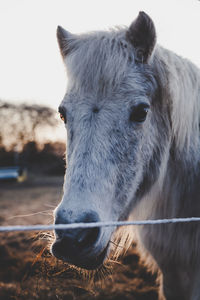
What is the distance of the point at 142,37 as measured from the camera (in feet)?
5.63

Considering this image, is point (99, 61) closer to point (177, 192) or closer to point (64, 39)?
point (64, 39)

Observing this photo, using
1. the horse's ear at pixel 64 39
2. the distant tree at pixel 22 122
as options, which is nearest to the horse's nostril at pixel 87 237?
the horse's ear at pixel 64 39

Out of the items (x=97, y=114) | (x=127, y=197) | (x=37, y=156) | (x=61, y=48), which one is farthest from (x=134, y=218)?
(x=37, y=156)

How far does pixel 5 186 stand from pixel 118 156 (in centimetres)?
1322

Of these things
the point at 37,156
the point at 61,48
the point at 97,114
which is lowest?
the point at 37,156

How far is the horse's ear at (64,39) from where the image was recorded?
198cm

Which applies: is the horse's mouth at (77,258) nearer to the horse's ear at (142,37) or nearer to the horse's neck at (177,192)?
the horse's neck at (177,192)

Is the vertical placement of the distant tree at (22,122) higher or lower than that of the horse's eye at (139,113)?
lower

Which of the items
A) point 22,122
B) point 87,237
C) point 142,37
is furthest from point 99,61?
point 22,122

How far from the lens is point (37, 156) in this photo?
19.1 meters

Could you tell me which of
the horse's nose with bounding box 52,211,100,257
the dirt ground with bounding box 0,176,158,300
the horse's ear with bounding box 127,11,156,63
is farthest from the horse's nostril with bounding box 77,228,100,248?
the horse's ear with bounding box 127,11,156,63

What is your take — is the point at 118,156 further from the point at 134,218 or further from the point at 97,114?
the point at 134,218

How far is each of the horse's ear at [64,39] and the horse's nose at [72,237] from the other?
4.70ft

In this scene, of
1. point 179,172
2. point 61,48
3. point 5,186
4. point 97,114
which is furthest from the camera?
point 5,186
